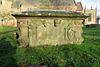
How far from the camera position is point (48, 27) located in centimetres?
407

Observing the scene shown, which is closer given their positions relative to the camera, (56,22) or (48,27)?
(56,22)

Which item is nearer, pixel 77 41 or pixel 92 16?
pixel 77 41

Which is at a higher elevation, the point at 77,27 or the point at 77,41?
the point at 77,27

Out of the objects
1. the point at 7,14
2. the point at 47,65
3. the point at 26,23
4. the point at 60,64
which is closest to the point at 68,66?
the point at 60,64

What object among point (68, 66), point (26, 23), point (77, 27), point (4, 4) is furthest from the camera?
point (4, 4)

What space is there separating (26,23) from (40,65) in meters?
2.26

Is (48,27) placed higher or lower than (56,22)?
lower

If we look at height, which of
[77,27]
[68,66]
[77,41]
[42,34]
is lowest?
[68,66]

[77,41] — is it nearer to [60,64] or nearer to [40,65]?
[60,64]

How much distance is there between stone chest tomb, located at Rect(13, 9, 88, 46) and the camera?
388 centimetres

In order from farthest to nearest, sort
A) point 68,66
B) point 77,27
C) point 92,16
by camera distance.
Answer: point 92,16 < point 77,27 < point 68,66

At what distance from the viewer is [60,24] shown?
412cm

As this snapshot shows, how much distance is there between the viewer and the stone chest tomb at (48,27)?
3.88m

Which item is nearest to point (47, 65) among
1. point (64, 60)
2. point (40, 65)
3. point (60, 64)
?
point (40, 65)
